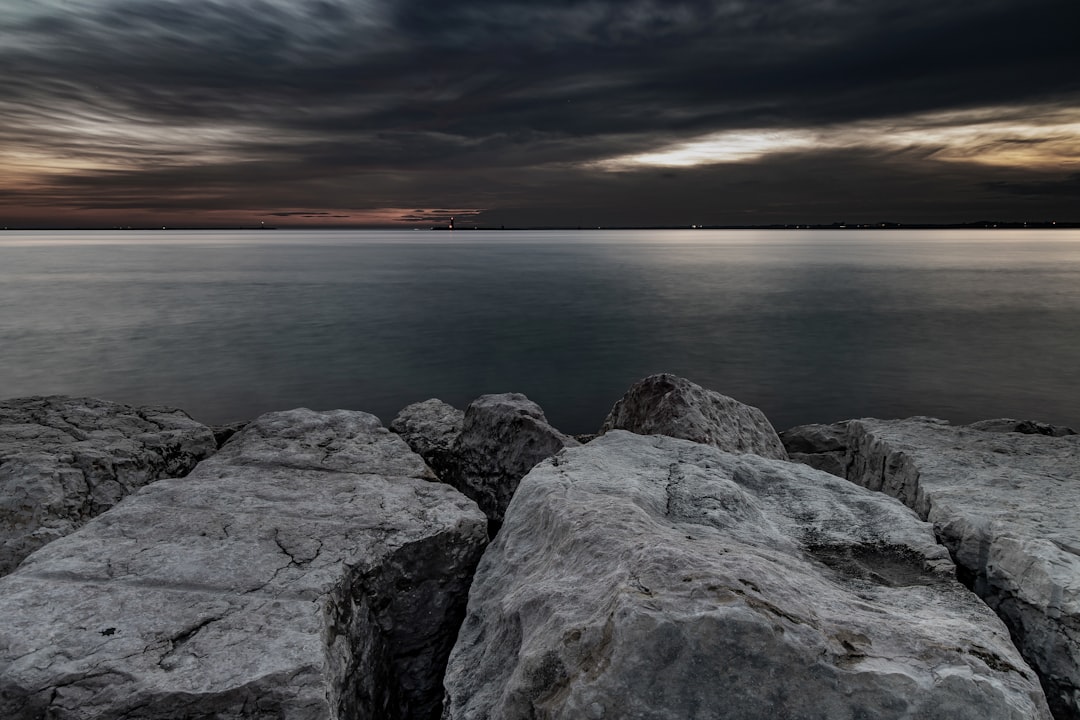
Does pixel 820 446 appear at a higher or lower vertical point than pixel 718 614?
lower

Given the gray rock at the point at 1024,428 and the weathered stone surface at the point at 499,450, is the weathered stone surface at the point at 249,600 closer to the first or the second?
the weathered stone surface at the point at 499,450

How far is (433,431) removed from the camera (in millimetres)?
7266

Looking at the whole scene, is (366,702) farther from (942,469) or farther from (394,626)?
(942,469)

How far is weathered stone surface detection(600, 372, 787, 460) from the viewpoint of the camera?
5734mm

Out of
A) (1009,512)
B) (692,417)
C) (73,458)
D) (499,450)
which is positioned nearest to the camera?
(1009,512)

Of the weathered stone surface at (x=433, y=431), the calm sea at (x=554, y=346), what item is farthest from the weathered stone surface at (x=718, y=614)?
the calm sea at (x=554, y=346)

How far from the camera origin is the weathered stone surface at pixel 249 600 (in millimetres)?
2666

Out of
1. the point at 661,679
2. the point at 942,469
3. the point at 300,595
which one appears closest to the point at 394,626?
the point at 300,595

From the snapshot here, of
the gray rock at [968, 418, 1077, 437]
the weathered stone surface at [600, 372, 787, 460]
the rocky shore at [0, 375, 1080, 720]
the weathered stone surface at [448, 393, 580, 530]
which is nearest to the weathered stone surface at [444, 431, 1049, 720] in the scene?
the rocky shore at [0, 375, 1080, 720]

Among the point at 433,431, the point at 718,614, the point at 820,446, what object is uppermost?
the point at 718,614

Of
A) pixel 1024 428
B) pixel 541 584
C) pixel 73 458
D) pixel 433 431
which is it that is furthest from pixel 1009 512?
pixel 73 458

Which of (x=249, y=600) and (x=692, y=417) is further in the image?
(x=692, y=417)

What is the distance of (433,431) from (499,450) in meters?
1.61

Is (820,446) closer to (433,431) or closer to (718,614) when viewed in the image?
(433,431)
